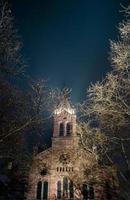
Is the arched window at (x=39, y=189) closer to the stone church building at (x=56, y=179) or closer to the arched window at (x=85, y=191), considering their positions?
the stone church building at (x=56, y=179)

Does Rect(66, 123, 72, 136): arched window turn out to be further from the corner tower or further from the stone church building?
the stone church building

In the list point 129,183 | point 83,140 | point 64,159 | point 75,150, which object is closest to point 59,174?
point 64,159

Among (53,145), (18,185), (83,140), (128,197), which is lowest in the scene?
(128,197)

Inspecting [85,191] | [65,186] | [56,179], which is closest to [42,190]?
[56,179]

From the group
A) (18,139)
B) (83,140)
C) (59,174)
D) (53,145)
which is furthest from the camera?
(53,145)

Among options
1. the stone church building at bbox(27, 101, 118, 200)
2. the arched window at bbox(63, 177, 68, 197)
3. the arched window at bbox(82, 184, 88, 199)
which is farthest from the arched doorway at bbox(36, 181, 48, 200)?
the arched window at bbox(82, 184, 88, 199)

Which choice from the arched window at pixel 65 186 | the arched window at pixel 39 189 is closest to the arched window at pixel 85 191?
the arched window at pixel 65 186

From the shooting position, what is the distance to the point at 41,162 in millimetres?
33031

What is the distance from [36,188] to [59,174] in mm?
2985

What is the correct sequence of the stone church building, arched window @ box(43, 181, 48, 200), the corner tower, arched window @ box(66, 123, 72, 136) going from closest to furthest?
the stone church building
arched window @ box(43, 181, 48, 200)
the corner tower
arched window @ box(66, 123, 72, 136)

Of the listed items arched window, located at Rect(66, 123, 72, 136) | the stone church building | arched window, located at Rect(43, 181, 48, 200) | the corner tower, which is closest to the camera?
the stone church building

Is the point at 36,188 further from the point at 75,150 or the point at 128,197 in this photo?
the point at 128,197

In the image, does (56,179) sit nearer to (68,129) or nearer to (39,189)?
(39,189)

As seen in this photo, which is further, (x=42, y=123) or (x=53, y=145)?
(x=53, y=145)
